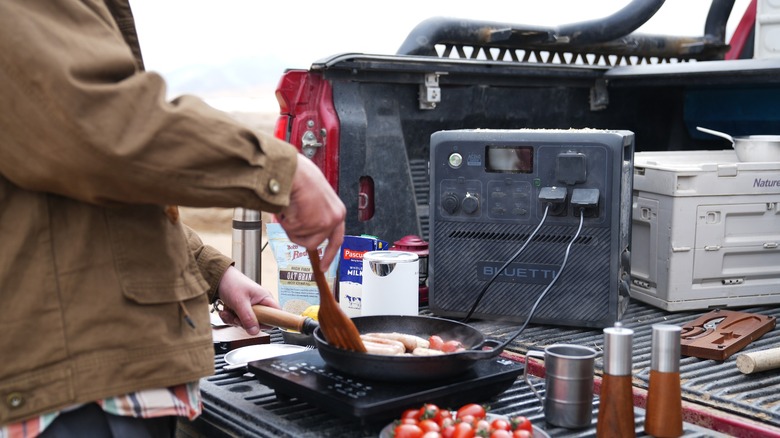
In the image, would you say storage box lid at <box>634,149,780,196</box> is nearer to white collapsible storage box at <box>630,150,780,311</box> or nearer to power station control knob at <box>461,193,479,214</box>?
white collapsible storage box at <box>630,150,780,311</box>

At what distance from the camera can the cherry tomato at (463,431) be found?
5.30 ft

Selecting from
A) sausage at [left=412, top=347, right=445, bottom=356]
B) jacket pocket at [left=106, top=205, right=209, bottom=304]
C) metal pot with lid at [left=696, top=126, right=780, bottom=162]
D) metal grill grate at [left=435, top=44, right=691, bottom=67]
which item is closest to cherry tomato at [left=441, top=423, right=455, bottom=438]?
sausage at [left=412, top=347, right=445, bottom=356]

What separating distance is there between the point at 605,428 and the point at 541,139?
1.16 meters

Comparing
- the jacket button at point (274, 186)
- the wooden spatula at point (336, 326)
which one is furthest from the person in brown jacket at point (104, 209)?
the wooden spatula at point (336, 326)

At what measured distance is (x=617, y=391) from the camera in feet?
5.66

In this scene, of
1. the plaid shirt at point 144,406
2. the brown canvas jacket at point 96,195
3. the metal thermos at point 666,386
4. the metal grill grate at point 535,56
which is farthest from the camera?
the metal grill grate at point 535,56

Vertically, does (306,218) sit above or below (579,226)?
above

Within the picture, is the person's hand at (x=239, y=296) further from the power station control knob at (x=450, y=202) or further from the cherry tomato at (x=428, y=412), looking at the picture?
the power station control knob at (x=450, y=202)

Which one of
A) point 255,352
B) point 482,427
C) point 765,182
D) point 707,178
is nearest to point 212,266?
point 255,352

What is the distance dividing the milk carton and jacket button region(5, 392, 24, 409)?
1.48 metres

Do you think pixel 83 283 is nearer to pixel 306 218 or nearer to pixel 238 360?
pixel 306 218

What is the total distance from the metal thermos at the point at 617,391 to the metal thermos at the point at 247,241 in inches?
64.7

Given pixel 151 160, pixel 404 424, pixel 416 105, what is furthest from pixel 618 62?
pixel 151 160

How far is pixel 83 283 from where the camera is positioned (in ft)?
4.85
